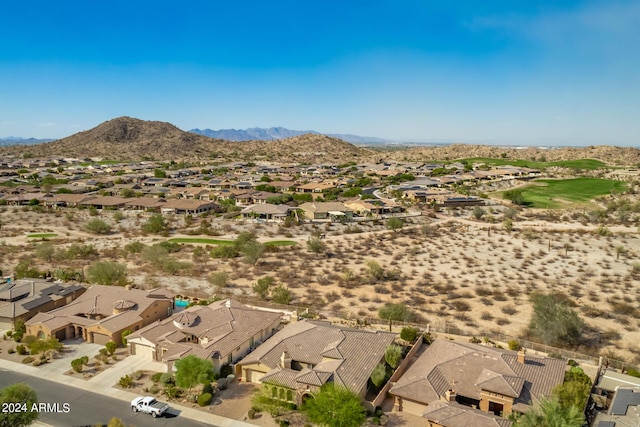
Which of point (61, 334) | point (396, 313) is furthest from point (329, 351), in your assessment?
Answer: point (61, 334)

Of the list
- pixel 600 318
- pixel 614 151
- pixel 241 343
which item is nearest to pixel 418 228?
pixel 600 318

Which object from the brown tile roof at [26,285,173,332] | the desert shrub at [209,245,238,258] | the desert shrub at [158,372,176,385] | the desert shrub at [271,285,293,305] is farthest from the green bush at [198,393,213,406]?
the desert shrub at [209,245,238,258]

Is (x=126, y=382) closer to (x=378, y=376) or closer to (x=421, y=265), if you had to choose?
(x=378, y=376)

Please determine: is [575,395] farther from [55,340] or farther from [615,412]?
[55,340]

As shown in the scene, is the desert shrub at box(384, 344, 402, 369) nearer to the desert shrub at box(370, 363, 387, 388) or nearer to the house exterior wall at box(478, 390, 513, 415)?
the desert shrub at box(370, 363, 387, 388)

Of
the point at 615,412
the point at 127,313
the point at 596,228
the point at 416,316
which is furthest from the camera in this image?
the point at 596,228
